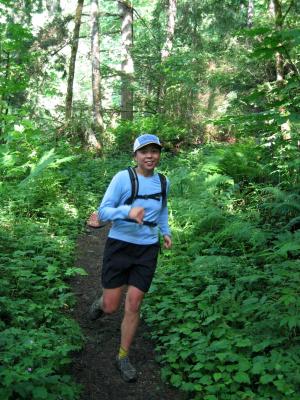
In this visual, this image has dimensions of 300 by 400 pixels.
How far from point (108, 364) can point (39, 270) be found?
6.89 ft

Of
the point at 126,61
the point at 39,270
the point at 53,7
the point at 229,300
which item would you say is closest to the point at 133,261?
the point at 229,300

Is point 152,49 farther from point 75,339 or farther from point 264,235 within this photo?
point 75,339

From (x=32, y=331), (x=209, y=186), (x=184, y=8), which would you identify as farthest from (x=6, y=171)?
(x=184, y=8)

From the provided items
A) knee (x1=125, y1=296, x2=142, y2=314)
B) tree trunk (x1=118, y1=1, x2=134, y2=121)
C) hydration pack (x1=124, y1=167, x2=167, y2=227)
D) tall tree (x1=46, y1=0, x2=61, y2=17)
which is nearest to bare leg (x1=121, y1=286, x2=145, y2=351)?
knee (x1=125, y1=296, x2=142, y2=314)

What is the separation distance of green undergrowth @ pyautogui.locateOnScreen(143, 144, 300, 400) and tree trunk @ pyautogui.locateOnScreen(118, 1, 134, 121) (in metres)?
11.0

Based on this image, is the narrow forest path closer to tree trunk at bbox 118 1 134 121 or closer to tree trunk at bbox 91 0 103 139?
tree trunk at bbox 91 0 103 139

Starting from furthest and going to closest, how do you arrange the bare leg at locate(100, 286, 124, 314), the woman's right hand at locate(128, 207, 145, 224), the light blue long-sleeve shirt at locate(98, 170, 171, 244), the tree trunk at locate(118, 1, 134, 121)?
the tree trunk at locate(118, 1, 134, 121), the bare leg at locate(100, 286, 124, 314), the light blue long-sleeve shirt at locate(98, 170, 171, 244), the woman's right hand at locate(128, 207, 145, 224)

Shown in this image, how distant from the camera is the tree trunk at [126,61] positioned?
61.4 feet

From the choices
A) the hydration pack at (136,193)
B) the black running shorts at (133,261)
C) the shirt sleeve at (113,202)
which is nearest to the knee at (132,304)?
the black running shorts at (133,261)

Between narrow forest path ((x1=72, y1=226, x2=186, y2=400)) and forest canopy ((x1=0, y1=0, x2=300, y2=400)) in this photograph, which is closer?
forest canopy ((x1=0, y1=0, x2=300, y2=400))

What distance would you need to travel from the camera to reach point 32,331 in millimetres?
3998

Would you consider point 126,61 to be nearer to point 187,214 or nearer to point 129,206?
point 187,214

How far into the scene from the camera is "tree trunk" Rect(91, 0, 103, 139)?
16016mm

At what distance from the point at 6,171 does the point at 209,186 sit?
5053 millimetres
